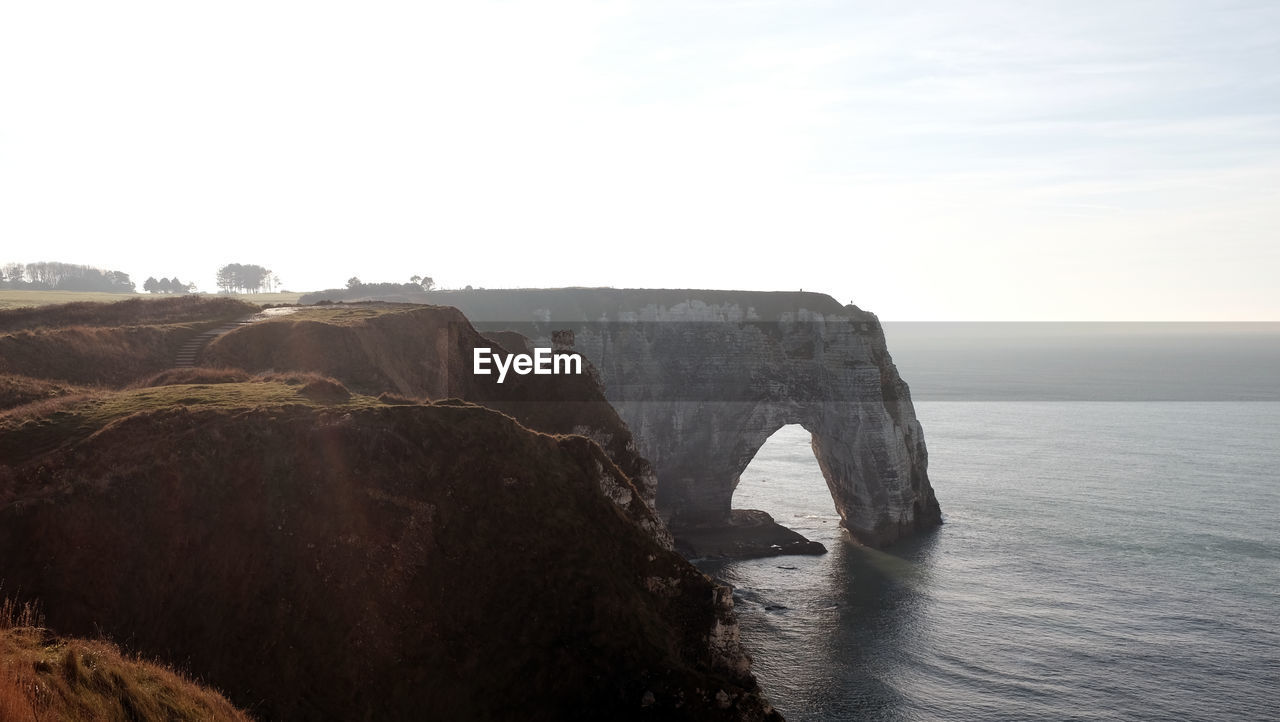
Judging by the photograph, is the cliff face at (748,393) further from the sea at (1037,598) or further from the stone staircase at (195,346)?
the stone staircase at (195,346)

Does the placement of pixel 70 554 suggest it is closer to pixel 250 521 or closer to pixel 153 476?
pixel 153 476

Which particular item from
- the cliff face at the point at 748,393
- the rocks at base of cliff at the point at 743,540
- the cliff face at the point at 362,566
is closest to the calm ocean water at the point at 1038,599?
the rocks at base of cliff at the point at 743,540

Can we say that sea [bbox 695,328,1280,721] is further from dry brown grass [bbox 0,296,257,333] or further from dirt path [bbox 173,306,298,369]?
dry brown grass [bbox 0,296,257,333]

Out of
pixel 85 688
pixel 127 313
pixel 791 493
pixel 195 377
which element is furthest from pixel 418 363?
pixel 791 493

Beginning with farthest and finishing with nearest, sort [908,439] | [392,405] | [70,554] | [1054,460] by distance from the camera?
[1054,460] < [908,439] < [392,405] < [70,554]

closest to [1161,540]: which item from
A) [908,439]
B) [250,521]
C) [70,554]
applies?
[908,439]

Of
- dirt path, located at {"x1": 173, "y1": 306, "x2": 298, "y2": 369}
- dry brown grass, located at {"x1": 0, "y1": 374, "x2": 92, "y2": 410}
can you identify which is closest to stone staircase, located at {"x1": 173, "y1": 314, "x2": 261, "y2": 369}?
dirt path, located at {"x1": 173, "y1": 306, "x2": 298, "y2": 369}

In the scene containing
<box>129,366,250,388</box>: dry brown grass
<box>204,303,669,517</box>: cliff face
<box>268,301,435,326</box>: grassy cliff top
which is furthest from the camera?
<box>268,301,435,326</box>: grassy cliff top
